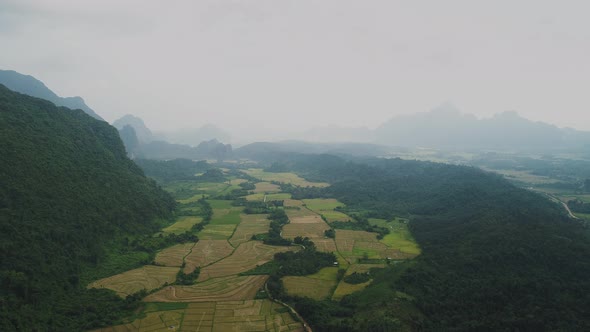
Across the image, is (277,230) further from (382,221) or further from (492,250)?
(492,250)

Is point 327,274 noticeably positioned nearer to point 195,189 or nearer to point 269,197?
point 269,197

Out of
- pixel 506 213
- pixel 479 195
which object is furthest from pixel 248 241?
pixel 479 195

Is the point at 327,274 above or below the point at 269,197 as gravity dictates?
below

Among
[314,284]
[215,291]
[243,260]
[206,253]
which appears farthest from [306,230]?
[215,291]

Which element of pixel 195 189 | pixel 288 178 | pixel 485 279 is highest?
pixel 485 279

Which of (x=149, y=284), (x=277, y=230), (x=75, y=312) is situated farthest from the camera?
(x=277, y=230)

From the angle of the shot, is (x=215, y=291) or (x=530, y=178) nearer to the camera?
(x=215, y=291)

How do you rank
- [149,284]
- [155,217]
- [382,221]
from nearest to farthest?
[149,284], [155,217], [382,221]
